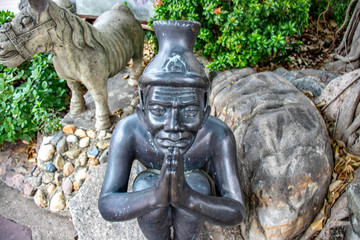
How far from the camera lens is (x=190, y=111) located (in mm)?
1421

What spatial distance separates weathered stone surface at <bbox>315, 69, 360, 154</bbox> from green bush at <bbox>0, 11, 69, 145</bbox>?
105 inches

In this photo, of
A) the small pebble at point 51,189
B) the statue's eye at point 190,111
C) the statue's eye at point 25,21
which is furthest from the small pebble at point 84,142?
the statue's eye at point 190,111

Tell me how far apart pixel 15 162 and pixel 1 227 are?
71 centimetres

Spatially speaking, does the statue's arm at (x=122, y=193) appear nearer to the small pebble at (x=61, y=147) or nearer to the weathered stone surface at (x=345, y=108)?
the small pebble at (x=61, y=147)

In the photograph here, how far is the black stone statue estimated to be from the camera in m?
1.39

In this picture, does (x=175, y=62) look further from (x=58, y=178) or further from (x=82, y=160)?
(x=58, y=178)

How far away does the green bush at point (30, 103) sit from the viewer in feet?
10.7

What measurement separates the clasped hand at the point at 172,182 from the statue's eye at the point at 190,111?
0.17 m

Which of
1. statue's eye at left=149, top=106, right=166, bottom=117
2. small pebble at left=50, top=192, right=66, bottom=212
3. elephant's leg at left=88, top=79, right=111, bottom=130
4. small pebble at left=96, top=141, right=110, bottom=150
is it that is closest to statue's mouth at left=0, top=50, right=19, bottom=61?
elephant's leg at left=88, top=79, right=111, bottom=130

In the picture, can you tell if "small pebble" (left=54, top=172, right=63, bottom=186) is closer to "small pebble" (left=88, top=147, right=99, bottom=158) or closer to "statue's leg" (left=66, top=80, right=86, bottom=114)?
"small pebble" (left=88, top=147, right=99, bottom=158)

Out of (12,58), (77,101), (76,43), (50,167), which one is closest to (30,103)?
(77,101)

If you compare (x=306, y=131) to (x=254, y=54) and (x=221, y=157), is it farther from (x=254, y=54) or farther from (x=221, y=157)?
(x=254, y=54)

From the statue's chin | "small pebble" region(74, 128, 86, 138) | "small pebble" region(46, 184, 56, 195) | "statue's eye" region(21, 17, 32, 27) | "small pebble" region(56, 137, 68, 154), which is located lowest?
"small pebble" region(46, 184, 56, 195)

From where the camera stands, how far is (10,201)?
3.23m
